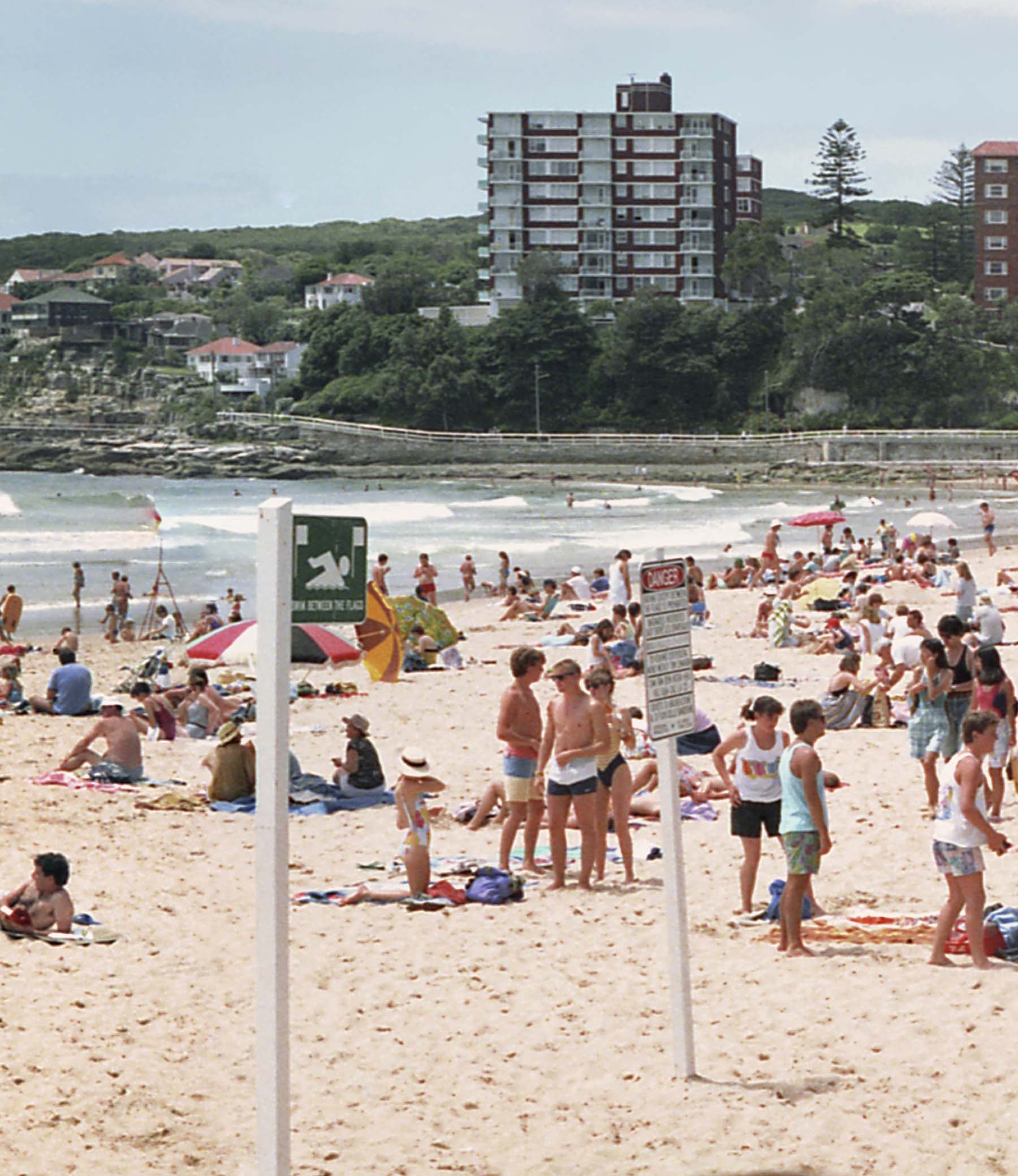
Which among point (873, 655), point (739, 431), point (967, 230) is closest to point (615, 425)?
point (739, 431)

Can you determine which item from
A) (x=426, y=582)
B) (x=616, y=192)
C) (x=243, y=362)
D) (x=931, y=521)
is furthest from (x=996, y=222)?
(x=426, y=582)

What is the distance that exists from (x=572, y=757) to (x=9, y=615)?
17.5 m

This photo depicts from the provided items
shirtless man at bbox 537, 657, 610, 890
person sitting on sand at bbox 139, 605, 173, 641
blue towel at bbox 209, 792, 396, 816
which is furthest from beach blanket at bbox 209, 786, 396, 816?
person sitting on sand at bbox 139, 605, 173, 641

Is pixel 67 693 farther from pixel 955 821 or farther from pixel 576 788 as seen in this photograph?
pixel 955 821

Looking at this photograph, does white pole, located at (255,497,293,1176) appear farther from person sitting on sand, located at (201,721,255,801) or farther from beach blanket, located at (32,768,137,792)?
beach blanket, located at (32,768,137,792)

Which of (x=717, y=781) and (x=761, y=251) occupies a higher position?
(x=761, y=251)

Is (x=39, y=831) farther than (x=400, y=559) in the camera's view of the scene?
No

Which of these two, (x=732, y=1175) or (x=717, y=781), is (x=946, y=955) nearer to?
(x=732, y=1175)

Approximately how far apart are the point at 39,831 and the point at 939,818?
19.1 feet

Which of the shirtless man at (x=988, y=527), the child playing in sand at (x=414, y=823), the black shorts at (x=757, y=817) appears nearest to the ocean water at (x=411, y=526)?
the shirtless man at (x=988, y=527)

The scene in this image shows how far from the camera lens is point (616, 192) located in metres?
106

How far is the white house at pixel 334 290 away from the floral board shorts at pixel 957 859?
153633 millimetres

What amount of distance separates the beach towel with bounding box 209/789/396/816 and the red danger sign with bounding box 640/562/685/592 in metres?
5.86

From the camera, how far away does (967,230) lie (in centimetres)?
11656
